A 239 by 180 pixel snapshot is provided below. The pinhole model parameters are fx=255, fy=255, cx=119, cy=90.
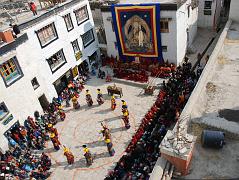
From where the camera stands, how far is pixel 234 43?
920 inches

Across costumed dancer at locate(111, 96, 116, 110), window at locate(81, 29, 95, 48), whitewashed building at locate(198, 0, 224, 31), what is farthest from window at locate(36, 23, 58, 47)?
whitewashed building at locate(198, 0, 224, 31)

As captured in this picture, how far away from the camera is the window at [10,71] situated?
23447 mm

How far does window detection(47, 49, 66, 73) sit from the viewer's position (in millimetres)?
29828

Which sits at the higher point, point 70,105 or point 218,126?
point 218,126

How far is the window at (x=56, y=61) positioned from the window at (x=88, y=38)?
4.63 meters

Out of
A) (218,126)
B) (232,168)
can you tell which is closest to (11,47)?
(218,126)

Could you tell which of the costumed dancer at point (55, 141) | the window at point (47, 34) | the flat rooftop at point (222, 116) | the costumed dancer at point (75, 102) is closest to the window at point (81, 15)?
the window at point (47, 34)

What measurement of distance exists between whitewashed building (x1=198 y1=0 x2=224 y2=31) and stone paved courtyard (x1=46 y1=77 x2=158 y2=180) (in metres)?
18.1

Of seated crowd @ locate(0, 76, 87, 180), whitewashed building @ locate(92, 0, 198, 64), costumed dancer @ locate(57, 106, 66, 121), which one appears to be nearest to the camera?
seated crowd @ locate(0, 76, 87, 180)

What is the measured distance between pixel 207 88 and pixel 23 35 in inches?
704

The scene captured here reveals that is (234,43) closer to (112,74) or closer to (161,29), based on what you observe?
(161,29)

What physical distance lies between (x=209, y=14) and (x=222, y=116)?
28.6 m

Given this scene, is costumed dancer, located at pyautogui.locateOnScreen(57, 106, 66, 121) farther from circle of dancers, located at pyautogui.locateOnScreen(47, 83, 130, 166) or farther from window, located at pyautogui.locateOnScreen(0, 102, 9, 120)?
window, located at pyautogui.locateOnScreen(0, 102, 9, 120)

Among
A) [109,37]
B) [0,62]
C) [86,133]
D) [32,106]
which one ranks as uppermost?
[0,62]
